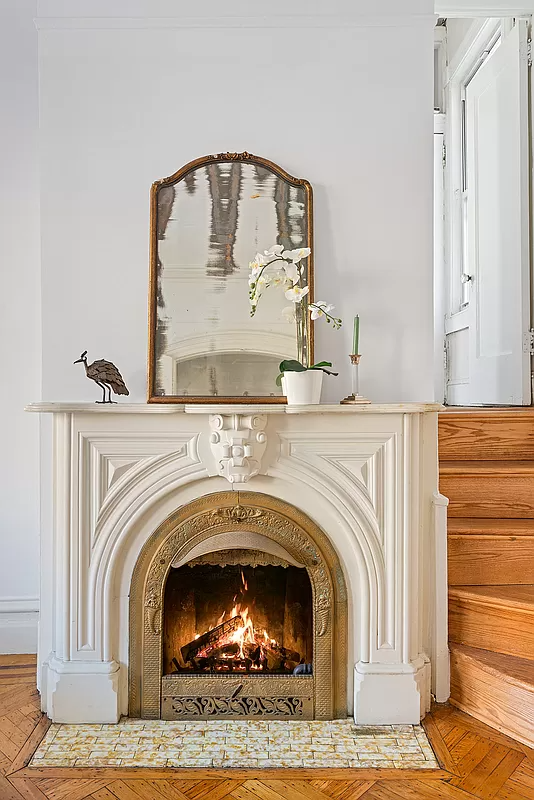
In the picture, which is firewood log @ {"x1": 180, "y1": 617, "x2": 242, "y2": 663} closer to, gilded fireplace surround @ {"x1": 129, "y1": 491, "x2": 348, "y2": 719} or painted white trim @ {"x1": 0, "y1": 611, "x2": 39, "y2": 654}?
gilded fireplace surround @ {"x1": 129, "y1": 491, "x2": 348, "y2": 719}

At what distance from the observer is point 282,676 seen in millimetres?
2350

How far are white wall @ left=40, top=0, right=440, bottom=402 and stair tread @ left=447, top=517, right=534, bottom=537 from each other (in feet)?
1.87

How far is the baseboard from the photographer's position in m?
2.88

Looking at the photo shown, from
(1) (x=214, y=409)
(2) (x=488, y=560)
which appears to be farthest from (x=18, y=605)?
(2) (x=488, y=560)

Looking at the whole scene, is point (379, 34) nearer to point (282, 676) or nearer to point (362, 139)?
point (362, 139)

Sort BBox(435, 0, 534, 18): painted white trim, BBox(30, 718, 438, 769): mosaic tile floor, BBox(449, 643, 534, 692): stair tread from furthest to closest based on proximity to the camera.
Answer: BBox(435, 0, 534, 18): painted white trim, BBox(449, 643, 534, 692): stair tread, BBox(30, 718, 438, 769): mosaic tile floor

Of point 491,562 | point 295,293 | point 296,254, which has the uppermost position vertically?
point 296,254

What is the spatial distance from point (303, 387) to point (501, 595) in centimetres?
104

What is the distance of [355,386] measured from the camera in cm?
242

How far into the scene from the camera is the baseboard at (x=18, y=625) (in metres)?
2.88

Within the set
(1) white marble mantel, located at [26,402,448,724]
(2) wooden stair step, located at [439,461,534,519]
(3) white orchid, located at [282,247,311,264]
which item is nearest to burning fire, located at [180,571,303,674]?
(1) white marble mantel, located at [26,402,448,724]

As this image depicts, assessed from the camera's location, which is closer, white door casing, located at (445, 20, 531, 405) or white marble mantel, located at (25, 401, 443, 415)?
white marble mantel, located at (25, 401, 443, 415)

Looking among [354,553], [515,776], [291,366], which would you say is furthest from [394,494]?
[515,776]

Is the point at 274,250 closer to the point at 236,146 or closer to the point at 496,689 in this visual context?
the point at 236,146
